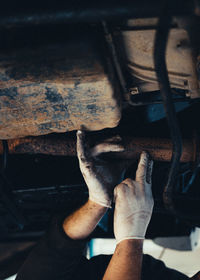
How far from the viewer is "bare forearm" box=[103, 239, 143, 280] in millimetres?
1317

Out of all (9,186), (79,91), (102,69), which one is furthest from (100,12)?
Result: (9,186)

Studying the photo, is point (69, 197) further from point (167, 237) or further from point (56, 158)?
point (167, 237)

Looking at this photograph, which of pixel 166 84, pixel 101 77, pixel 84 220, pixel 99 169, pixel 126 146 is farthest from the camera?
pixel 84 220

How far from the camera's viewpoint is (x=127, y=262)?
1.34 m

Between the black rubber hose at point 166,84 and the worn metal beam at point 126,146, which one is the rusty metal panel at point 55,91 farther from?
the black rubber hose at point 166,84

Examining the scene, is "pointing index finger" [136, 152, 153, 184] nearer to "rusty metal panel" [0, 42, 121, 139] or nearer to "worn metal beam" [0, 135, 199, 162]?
"worn metal beam" [0, 135, 199, 162]

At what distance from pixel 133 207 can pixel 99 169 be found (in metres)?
0.30

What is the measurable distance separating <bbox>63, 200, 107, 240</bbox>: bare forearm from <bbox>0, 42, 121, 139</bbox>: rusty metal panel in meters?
0.58

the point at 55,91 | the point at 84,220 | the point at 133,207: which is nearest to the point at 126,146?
the point at 133,207

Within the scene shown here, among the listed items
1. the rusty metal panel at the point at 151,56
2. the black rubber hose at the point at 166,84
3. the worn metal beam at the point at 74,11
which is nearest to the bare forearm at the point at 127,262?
the black rubber hose at the point at 166,84

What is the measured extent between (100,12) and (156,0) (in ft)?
0.56

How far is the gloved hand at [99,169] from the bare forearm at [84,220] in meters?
0.07

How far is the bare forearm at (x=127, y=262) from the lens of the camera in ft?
4.32

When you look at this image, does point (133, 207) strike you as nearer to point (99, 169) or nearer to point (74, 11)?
point (99, 169)
